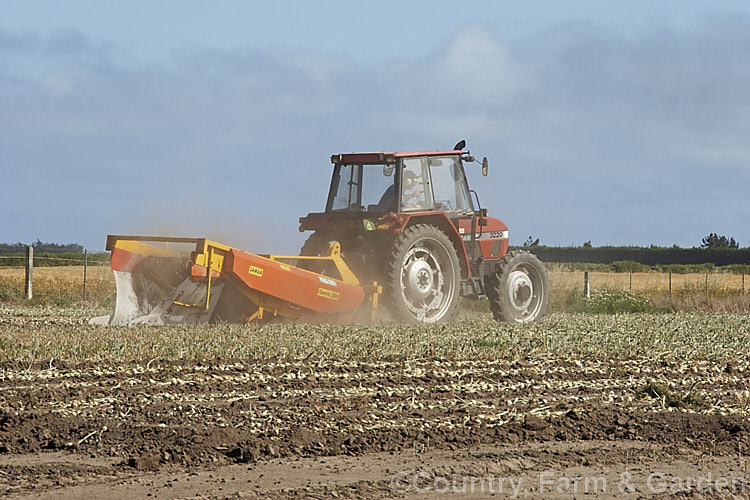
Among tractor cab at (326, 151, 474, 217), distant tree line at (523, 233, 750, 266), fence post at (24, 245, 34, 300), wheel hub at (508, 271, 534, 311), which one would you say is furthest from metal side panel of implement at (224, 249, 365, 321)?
distant tree line at (523, 233, 750, 266)

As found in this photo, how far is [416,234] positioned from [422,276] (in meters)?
0.66

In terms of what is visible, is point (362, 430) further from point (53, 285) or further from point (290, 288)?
point (53, 285)

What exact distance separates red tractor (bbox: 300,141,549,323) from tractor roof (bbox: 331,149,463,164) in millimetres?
13

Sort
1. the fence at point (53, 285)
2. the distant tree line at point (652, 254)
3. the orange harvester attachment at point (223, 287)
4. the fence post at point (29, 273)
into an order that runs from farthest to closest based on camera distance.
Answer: the distant tree line at point (652, 254)
the fence post at point (29, 273)
the fence at point (53, 285)
the orange harvester attachment at point (223, 287)

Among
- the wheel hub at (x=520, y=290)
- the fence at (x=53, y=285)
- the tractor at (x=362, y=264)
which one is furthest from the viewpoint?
the fence at (x=53, y=285)

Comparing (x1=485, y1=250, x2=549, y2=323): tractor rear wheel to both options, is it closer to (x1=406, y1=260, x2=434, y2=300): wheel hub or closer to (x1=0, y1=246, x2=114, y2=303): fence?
(x1=406, y1=260, x2=434, y2=300): wheel hub

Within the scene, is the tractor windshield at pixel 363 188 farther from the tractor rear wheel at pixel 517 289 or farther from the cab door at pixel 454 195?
the tractor rear wheel at pixel 517 289

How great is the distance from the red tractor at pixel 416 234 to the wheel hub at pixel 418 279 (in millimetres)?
13

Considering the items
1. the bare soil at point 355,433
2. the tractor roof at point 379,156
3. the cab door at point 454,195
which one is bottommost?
the bare soil at point 355,433

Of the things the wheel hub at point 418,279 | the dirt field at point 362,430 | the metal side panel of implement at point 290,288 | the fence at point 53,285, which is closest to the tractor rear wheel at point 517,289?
the wheel hub at point 418,279

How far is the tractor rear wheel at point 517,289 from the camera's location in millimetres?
12055

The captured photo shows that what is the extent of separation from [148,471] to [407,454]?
1.34 metres

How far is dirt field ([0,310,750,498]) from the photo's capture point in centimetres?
413

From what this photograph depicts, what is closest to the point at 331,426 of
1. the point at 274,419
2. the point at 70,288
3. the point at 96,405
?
the point at 274,419
